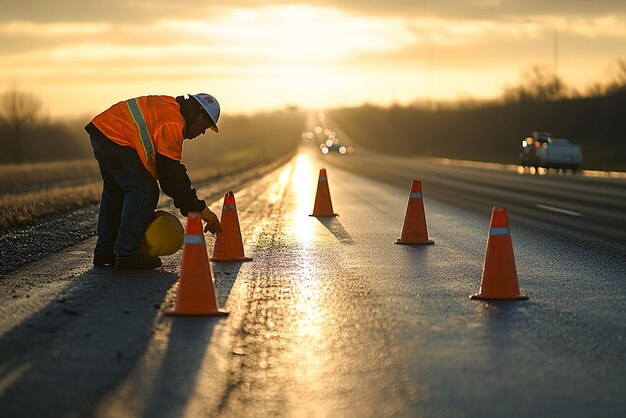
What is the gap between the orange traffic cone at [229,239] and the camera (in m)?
11.7

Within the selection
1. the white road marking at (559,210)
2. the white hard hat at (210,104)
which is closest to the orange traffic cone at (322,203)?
the white road marking at (559,210)

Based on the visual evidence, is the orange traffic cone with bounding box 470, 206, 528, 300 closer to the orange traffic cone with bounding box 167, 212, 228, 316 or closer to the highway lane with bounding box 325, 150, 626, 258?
the orange traffic cone with bounding box 167, 212, 228, 316

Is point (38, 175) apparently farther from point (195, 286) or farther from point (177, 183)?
point (195, 286)

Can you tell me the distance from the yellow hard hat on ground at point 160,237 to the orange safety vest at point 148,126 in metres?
0.51

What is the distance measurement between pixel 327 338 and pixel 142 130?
3.86 m

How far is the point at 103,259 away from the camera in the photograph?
11.0m

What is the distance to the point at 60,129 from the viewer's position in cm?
13350

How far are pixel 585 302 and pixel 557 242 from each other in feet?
17.7

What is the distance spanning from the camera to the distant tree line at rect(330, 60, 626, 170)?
76.6 meters

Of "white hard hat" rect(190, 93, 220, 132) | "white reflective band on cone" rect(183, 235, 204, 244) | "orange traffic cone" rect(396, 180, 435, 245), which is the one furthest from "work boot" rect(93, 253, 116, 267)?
"orange traffic cone" rect(396, 180, 435, 245)

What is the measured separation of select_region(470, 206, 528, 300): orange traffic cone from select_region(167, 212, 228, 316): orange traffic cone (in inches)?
91.8

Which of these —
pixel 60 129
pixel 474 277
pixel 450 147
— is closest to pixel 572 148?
pixel 474 277

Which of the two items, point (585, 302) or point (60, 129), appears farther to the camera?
point (60, 129)

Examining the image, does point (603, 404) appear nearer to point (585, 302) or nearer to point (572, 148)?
point (585, 302)
